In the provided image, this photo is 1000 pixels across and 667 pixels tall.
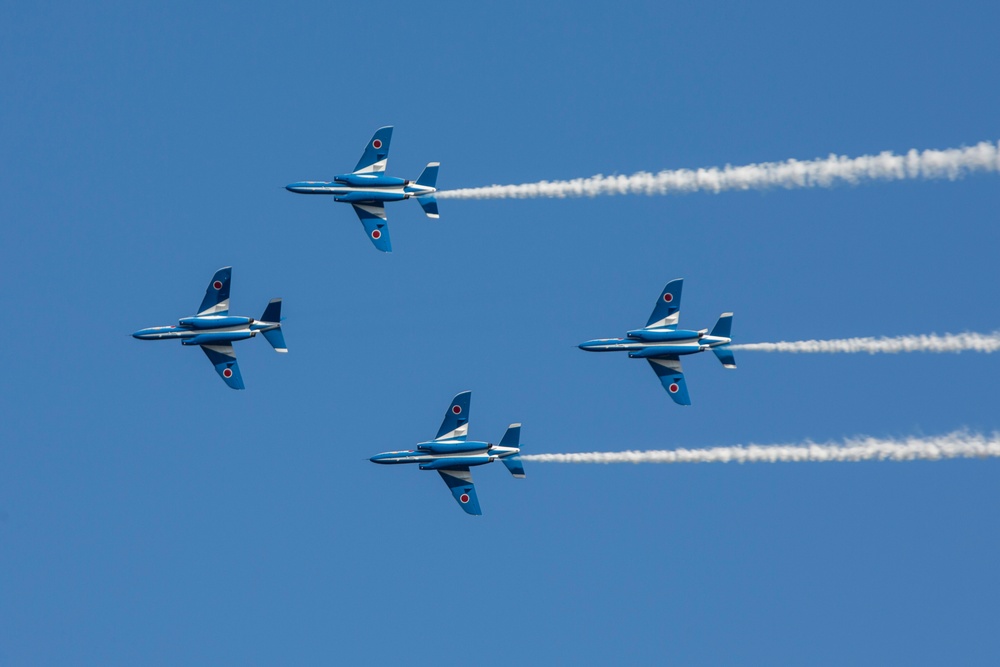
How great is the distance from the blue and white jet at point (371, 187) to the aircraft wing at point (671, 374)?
14.7 m

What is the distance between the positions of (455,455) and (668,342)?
39.6ft

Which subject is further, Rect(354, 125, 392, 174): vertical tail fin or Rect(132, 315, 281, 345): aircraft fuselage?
Rect(354, 125, 392, 174): vertical tail fin

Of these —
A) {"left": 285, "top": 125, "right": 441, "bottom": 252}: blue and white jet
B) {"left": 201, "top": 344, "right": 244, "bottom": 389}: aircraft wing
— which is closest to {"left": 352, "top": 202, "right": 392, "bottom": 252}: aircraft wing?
{"left": 285, "top": 125, "right": 441, "bottom": 252}: blue and white jet

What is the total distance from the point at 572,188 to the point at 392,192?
29.2 feet

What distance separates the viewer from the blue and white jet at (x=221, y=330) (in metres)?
79.1

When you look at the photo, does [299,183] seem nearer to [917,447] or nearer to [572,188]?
[572,188]

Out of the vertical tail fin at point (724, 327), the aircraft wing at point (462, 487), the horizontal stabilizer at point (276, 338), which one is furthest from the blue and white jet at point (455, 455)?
the vertical tail fin at point (724, 327)

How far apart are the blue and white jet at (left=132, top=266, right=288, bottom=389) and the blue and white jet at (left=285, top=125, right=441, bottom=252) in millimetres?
5989

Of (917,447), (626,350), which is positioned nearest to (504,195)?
(626,350)

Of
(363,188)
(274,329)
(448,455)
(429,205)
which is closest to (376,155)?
(363,188)

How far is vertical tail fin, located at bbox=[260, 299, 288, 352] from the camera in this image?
259ft

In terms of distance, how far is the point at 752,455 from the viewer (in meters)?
74.8

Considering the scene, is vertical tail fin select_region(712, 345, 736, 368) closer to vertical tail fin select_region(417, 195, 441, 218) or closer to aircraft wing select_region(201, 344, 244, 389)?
vertical tail fin select_region(417, 195, 441, 218)

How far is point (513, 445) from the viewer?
76.1m
